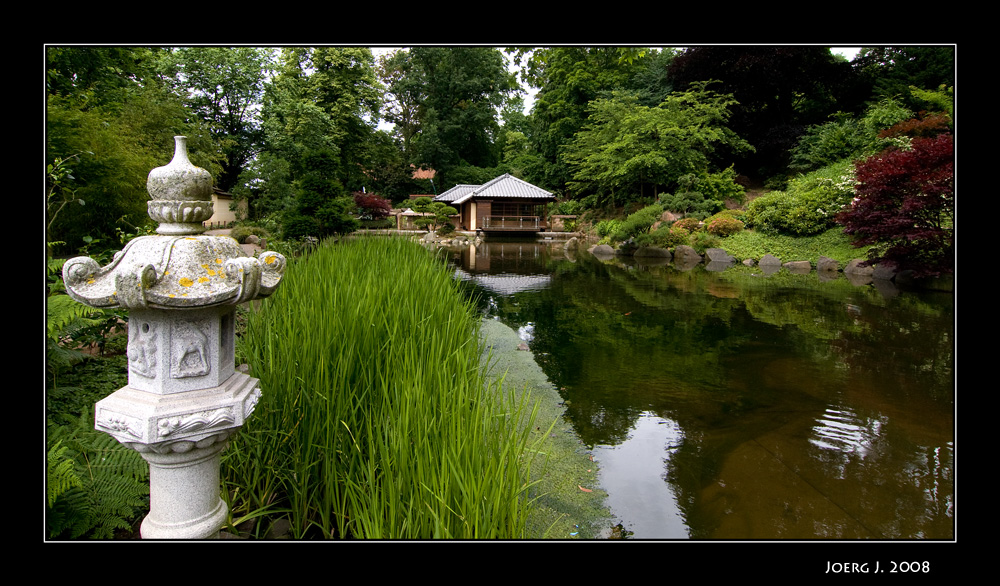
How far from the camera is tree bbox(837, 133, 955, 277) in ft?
30.3

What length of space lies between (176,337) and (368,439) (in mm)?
755

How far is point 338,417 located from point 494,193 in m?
24.4

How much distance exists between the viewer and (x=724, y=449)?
3209 millimetres

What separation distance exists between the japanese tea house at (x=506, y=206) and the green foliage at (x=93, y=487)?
23.9 m

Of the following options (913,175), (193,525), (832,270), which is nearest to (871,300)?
(913,175)

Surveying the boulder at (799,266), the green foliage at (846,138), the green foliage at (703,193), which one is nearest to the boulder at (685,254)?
→ the boulder at (799,266)

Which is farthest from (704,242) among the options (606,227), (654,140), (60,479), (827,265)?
(60,479)

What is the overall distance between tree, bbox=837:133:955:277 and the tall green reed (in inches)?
399

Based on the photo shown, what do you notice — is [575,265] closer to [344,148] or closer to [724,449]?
[724,449]

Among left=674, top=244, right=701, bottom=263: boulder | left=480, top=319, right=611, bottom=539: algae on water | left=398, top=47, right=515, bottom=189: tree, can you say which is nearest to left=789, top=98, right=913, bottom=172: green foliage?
left=674, top=244, right=701, bottom=263: boulder

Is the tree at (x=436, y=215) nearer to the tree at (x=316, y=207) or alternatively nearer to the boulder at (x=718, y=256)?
the boulder at (x=718, y=256)

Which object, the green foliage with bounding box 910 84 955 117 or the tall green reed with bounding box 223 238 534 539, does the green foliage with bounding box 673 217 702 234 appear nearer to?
the green foliage with bounding box 910 84 955 117

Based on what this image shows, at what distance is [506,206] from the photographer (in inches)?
1049

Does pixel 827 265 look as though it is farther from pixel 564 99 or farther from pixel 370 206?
pixel 370 206
